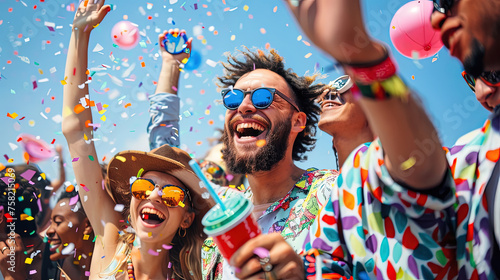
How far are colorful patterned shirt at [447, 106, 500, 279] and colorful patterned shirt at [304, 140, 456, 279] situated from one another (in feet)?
0.10

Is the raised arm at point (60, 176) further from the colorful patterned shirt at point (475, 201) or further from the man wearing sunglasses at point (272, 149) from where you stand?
the colorful patterned shirt at point (475, 201)

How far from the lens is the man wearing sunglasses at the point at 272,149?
7.59ft

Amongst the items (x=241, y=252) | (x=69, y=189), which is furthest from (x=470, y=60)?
(x=69, y=189)

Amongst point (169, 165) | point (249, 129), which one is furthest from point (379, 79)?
point (169, 165)

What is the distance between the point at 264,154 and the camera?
Result: 105 inches

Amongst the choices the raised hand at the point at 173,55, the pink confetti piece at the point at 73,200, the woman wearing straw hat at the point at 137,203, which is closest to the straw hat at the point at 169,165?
the woman wearing straw hat at the point at 137,203

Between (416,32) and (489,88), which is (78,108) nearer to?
(416,32)

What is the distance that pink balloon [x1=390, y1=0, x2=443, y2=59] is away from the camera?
2.81 meters

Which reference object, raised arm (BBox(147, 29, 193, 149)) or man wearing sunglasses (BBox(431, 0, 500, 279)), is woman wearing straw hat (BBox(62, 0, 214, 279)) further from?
man wearing sunglasses (BBox(431, 0, 500, 279))

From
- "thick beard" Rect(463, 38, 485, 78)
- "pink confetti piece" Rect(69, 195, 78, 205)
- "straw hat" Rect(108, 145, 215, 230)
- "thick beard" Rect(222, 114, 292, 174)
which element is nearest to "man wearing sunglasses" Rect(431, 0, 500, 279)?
"thick beard" Rect(463, 38, 485, 78)

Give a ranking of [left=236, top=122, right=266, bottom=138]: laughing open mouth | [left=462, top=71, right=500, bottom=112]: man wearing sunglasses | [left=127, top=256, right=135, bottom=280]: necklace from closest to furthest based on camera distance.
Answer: [left=462, top=71, right=500, bottom=112]: man wearing sunglasses → [left=236, top=122, right=266, bottom=138]: laughing open mouth → [left=127, top=256, right=135, bottom=280]: necklace

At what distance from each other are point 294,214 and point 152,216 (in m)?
1.23

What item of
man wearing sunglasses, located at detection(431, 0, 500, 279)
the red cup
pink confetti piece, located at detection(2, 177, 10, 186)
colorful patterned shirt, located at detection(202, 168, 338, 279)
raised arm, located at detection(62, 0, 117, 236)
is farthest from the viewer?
pink confetti piece, located at detection(2, 177, 10, 186)

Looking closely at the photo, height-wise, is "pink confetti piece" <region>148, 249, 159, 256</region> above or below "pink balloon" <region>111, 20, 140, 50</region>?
below
